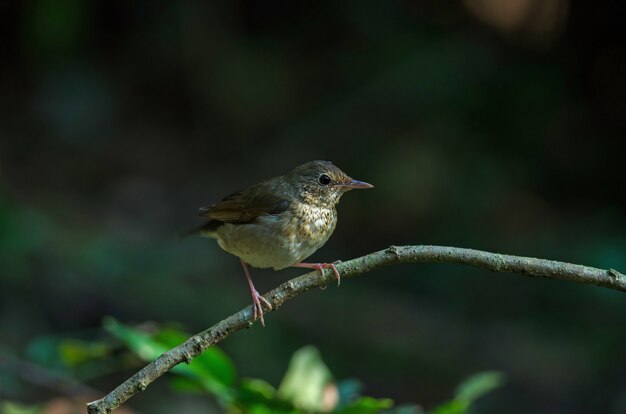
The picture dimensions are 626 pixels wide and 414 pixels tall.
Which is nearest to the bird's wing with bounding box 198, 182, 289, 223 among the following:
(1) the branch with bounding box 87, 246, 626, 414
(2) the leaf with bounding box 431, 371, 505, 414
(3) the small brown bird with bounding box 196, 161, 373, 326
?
(3) the small brown bird with bounding box 196, 161, 373, 326

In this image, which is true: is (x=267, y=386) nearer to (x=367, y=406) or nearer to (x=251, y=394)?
(x=251, y=394)

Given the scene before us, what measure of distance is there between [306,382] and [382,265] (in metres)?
0.82

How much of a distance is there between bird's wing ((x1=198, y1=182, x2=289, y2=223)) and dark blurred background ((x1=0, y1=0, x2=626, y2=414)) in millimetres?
2079

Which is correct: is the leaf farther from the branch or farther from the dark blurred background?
the dark blurred background

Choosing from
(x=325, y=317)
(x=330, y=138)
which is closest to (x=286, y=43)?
(x=330, y=138)

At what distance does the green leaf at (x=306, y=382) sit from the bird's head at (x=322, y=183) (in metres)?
0.80

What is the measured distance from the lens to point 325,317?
23.0 feet

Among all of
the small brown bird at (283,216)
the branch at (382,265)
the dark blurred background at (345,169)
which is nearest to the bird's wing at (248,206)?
the small brown bird at (283,216)

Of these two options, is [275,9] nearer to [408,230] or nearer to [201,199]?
[201,199]

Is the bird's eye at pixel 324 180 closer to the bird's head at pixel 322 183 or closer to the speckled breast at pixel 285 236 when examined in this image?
the bird's head at pixel 322 183

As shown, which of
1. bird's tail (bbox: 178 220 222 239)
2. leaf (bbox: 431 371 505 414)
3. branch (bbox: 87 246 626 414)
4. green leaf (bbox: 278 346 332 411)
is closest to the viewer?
branch (bbox: 87 246 626 414)

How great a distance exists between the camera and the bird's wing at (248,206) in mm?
3508

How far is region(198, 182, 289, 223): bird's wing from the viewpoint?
11.5 feet

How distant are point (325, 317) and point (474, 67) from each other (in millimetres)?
2570
